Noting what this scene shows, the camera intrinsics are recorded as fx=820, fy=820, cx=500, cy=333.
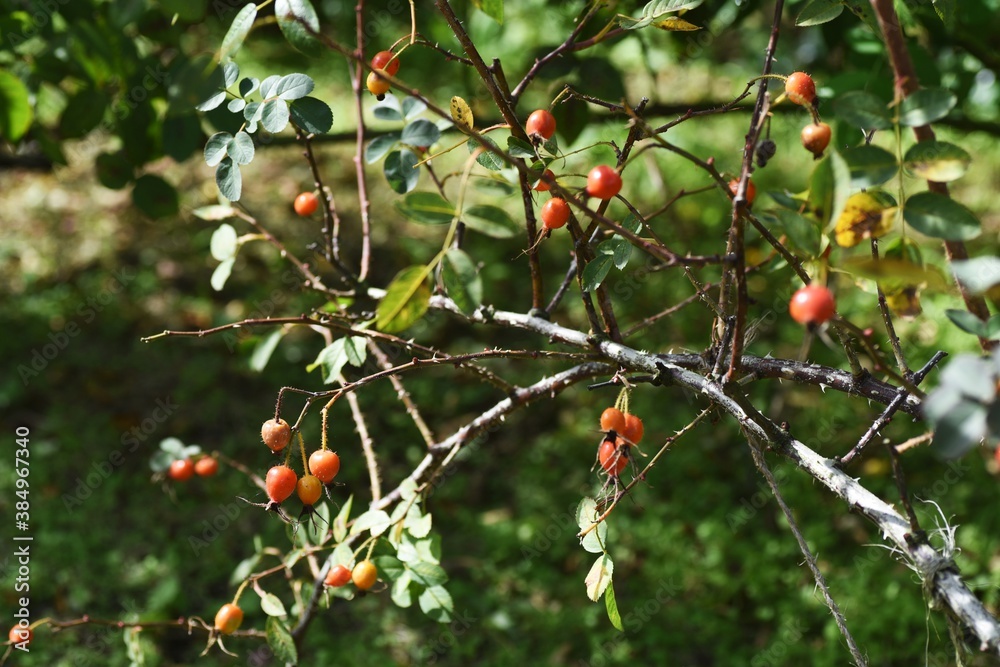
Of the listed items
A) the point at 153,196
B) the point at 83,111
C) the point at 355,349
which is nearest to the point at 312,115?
the point at 355,349

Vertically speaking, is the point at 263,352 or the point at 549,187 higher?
the point at 549,187

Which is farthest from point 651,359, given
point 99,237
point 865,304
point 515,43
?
point 515,43

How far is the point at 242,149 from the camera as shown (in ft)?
4.05

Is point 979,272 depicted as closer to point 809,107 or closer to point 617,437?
point 809,107

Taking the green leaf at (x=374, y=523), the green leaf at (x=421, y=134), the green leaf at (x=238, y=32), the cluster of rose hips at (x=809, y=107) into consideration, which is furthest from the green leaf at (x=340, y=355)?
the cluster of rose hips at (x=809, y=107)

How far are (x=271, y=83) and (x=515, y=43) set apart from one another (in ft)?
12.0

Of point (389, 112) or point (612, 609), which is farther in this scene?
point (389, 112)

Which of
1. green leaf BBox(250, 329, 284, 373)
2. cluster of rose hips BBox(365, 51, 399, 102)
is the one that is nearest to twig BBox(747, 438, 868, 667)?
cluster of rose hips BBox(365, 51, 399, 102)

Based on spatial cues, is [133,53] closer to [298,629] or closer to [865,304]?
[298,629]

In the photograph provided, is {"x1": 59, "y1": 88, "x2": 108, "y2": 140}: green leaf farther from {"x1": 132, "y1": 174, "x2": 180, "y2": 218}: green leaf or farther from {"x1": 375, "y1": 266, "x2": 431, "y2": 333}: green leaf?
{"x1": 375, "y1": 266, "x2": 431, "y2": 333}: green leaf

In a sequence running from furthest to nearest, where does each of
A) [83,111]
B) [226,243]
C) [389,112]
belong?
1. [83,111]
2. [226,243]
3. [389,112]

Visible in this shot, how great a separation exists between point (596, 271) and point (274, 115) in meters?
0.53

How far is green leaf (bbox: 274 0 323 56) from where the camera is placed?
3.57 feet

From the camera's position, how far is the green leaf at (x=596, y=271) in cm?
115
